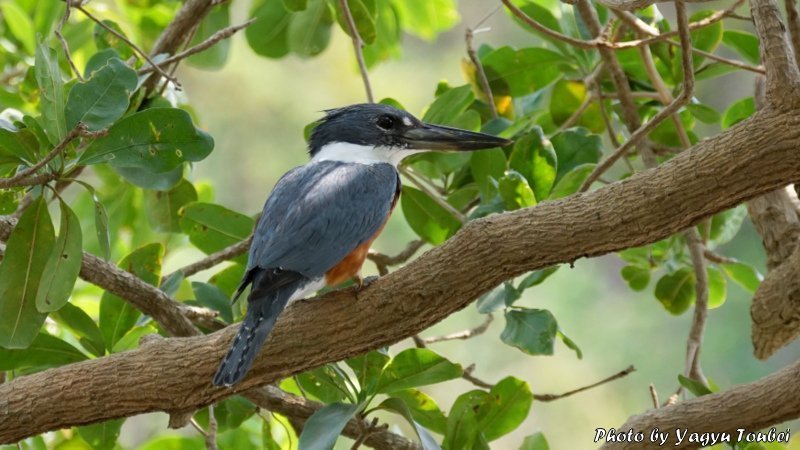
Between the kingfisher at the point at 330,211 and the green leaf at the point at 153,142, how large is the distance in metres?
0.36

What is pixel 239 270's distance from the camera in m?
3.26

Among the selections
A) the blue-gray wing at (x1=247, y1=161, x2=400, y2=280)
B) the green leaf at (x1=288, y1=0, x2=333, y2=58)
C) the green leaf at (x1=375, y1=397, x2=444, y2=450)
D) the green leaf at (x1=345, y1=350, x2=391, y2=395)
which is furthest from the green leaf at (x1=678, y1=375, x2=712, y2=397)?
the green leaf at (x1=288, y1=0, x2=333, y2=58)

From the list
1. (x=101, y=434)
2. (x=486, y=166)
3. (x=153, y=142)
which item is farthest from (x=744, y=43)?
(x=101, y=434)

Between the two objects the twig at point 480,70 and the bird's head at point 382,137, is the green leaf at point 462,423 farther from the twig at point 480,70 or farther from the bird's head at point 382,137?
the twig at point 480,70

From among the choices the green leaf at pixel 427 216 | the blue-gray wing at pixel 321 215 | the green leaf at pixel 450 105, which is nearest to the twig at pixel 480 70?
the green leaf at pixel 450 105

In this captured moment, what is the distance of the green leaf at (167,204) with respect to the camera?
3.46 meters

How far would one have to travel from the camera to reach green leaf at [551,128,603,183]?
10.0ft

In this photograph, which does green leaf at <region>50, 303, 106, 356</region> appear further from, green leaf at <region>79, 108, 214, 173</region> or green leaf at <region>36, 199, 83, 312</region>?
green leaf at <region>79, 108, 214, 173</region>

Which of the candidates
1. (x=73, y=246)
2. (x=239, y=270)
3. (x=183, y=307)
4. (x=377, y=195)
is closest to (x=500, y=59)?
(x=377, y=195)

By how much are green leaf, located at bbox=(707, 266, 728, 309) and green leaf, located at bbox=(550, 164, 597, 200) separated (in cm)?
79

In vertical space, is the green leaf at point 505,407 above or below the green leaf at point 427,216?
below

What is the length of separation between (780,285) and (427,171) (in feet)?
4.19

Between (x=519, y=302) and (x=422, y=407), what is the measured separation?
6.28 meters

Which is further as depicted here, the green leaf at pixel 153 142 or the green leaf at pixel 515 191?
the green leaf at pixel 515 191
